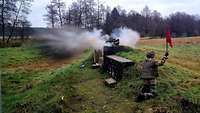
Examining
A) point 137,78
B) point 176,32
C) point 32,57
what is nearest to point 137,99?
point 137,78

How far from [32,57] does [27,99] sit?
19.5 meters

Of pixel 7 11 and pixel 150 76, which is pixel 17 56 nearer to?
pixel 7 11

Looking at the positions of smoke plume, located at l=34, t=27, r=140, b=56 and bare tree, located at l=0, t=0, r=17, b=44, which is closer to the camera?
smoke plume, located at l=34, t=27, r=140, b=56

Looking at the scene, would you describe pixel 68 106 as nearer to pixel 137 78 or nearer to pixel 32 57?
pixel 137 78

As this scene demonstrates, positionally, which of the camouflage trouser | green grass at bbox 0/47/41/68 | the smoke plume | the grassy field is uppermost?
the smoke plume

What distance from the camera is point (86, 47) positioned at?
77.7 feet

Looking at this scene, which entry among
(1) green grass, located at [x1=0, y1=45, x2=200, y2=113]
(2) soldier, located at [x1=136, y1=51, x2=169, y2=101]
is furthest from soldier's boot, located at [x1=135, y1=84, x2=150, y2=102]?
(1) green grass, located at [x1=0, y1=45, x2=200, y2=113]

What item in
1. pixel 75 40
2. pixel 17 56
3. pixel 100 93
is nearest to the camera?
pixel 100 93

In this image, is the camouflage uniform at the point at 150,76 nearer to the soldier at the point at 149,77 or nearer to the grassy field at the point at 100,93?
the soldier at the point at 149,77

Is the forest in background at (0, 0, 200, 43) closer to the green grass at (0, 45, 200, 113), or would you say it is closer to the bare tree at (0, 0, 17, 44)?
the bare tree at (0, 0, 17, 44)

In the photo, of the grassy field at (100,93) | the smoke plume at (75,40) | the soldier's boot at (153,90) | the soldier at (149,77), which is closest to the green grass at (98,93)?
the grassy field at (100,93)

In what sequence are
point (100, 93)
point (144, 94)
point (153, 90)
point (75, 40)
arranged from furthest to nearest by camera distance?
point (75, 40) → point (100, 93) → point (153, 90) → point (144, 94)

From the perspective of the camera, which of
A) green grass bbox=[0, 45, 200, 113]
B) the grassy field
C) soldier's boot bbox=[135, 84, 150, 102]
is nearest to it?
the grassy field

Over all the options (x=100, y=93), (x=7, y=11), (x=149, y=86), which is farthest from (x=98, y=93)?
(x=7, y=11)
